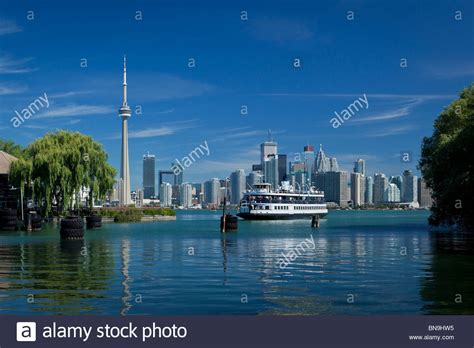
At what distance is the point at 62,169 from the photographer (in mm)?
66375

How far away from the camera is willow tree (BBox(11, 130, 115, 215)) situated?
66750 mm

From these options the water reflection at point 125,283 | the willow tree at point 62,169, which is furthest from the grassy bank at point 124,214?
the water reflection at point 125,283

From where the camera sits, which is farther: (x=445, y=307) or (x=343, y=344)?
(x=445, y=307)

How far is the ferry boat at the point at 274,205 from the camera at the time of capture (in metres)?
109

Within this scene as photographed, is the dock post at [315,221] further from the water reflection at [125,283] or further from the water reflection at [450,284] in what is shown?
the water reflection at [125,283]

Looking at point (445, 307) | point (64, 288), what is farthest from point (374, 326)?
point (64, 288)

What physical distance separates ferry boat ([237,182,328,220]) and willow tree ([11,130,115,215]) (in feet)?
136

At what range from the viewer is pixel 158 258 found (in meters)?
32.4

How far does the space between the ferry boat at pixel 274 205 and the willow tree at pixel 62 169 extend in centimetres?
4138

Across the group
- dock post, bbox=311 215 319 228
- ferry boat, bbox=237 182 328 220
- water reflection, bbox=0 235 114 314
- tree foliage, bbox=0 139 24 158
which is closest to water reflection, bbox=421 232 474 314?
water reflection, bbox=0 235 114 314

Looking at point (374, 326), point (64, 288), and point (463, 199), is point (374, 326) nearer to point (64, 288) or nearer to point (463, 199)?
point (64, 288)

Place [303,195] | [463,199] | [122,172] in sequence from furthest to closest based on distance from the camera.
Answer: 1. [122,172]
2. [303,195]
3. [463,199]

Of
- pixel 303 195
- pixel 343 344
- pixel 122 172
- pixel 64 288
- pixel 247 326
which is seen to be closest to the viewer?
pixel 343 344

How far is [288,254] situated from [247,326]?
2308 cm
